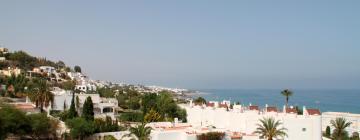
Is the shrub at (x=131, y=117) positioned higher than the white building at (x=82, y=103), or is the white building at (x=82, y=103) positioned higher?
the white building at (x=82, y=103)

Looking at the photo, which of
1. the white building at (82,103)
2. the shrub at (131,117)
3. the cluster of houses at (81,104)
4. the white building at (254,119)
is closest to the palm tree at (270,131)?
the white building at (254,119)

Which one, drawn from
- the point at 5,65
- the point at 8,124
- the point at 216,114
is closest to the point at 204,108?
the point at 216,114

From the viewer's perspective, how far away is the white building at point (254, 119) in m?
35.2

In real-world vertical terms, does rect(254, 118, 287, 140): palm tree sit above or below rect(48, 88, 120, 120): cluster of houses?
below

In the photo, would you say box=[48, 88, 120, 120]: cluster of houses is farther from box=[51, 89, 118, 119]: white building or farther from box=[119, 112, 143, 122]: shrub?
box=[119, 112, 143, 122]: shrub

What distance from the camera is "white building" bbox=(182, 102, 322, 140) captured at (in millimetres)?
35156

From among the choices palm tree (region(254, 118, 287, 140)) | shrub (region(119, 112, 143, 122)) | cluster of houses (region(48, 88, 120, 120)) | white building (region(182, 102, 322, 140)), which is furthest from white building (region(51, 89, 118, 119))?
palm tree (region(254, 118, 287, 140))

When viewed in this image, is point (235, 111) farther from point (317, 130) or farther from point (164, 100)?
point (164, 100)

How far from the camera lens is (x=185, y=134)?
33219 mm

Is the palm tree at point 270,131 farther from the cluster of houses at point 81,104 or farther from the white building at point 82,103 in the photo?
the white building at point 82,103

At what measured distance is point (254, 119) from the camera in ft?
122

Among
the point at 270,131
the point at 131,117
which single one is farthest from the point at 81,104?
the point at 270,131

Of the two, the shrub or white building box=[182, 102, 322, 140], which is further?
the shrub

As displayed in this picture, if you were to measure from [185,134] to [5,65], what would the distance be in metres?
59.1
